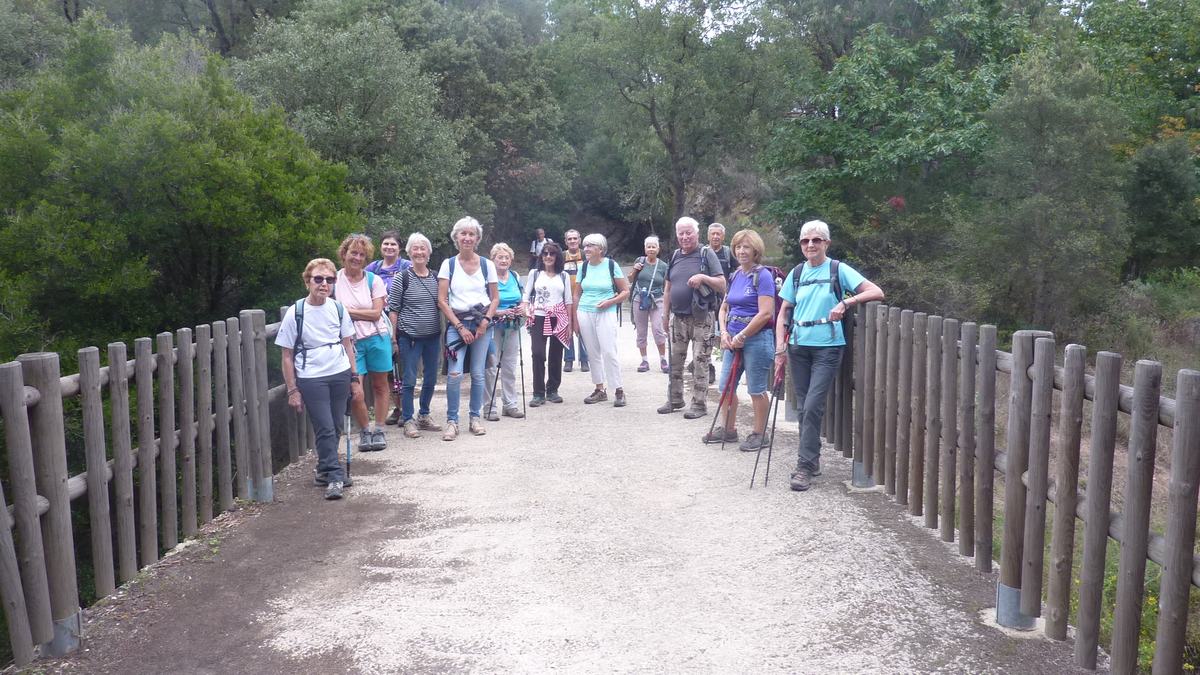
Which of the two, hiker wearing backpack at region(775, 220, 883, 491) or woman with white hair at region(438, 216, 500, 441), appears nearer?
hiker wearing backpack at region(775, 220, 883, 491)

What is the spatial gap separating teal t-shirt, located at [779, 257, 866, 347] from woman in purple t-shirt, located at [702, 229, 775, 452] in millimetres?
889

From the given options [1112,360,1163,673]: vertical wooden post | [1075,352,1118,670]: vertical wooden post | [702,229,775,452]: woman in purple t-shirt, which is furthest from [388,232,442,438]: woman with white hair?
[1112,360,1163,673]: vertical wooden post

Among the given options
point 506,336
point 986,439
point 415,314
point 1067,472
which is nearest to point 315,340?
point 415,314

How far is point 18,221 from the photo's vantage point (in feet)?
46.4

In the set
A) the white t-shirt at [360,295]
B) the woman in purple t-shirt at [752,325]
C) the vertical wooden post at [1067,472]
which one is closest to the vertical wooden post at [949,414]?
the vertical wooden post at [1067,472]

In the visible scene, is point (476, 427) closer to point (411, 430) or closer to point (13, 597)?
point (411, 430)

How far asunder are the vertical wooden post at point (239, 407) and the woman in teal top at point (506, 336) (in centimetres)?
308

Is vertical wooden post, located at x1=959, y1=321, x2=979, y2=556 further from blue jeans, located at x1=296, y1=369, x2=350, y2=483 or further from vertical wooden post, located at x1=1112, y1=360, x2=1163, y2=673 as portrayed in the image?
blue jeans, located at x1=296, y1=369, x2=350, y2=483

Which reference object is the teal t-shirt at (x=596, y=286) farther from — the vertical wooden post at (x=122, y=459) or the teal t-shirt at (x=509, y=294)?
the vertical wooden post at (x=122, y=459)

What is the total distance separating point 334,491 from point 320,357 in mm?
927

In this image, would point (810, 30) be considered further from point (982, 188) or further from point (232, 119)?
point (232, 119)

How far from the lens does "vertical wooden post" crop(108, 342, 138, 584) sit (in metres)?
5.23

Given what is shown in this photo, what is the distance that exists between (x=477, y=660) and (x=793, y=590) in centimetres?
170

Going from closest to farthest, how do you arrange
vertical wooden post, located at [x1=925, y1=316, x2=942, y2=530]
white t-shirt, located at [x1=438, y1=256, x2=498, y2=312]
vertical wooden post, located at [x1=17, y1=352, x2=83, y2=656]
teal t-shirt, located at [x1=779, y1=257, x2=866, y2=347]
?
vertical wooden post, located at [x1=17, y1=352, x2=83, y2=656] → vertical wooden post, located at [x1=925, y1=316, x2=942, y2=530] → teal t-shirt, located at [x1=779, y1=257, x2=866, y2=347] → white t-shirt, located at [x1=438, y1=256, x2=498, y2=312]
